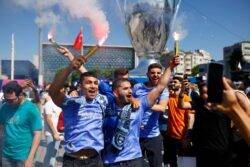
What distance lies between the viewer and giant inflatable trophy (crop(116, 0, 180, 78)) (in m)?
14.6

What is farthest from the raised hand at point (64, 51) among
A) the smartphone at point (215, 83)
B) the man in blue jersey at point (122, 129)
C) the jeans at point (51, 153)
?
the jeans at point (51, 153)

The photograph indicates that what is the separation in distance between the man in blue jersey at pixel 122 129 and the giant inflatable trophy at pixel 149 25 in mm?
9800

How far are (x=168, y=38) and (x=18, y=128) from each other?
1112 centimetres

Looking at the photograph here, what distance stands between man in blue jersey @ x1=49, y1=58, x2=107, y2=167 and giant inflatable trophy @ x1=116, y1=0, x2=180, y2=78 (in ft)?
32.3

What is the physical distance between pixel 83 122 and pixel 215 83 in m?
2.49

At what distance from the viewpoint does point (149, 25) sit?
48.2 ft

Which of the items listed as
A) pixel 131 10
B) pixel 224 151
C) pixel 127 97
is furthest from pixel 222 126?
pixel 131 10

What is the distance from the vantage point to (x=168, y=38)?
15531 mm

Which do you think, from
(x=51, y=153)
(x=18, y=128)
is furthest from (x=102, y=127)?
(x=51, y=153)

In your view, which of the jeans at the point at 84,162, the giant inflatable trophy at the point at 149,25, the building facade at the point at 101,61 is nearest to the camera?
the jeans at the point at 84,162

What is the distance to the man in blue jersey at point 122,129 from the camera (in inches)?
164

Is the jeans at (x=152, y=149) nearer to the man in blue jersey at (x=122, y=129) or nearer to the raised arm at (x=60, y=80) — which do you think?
the man in blue jersey at (x=122, y=129)

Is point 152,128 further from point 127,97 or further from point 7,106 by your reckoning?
point 7,106

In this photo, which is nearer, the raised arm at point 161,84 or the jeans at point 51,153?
the raised arm at point 161,84
